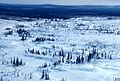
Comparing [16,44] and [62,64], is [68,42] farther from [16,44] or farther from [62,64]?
[62,64]

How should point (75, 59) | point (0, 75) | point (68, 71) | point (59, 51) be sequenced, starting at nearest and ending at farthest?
point (0, 75), point (68, 71), point (75, 59), point (59, 51)

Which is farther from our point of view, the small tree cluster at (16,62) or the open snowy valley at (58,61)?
the small tree cluster at (16,62)

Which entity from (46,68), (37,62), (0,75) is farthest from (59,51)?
(0,75)

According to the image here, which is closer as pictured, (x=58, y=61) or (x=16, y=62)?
(x=16, y=62)

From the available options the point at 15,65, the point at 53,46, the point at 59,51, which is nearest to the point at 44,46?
the point at 53,46

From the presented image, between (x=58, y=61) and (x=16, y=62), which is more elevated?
(x=16, y=62)

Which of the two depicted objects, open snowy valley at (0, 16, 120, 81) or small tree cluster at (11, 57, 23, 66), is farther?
small tree cluster at (11, 57, 23, 66)

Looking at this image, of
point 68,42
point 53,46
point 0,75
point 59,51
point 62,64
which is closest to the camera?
point 0,75

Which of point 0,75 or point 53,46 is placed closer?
point 0,75

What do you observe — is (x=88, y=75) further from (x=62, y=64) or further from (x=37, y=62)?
(x=37, y=62)
